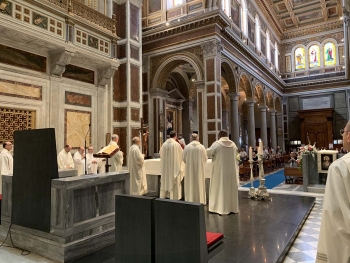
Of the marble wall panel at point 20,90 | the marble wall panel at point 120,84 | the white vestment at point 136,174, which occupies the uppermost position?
the marble wall panel at point 120,84

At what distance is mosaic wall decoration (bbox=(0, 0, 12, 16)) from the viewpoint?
257 inches

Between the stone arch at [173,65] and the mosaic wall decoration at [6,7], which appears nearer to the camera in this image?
the mosaic wall decoration at [6,7]

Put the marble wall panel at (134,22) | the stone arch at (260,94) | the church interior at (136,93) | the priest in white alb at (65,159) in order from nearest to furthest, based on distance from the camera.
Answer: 1. the church interior at (136,93)
2. the priest in white alb at (65,159)
3. the marble wall panel at (134,22)
4. the stone arch at (260,94)

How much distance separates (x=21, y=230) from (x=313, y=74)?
86.1ft

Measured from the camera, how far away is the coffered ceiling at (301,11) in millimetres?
21547

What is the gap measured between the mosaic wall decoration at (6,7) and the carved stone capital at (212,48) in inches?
316

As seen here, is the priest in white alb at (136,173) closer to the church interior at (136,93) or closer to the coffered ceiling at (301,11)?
the church interior at (136,93)

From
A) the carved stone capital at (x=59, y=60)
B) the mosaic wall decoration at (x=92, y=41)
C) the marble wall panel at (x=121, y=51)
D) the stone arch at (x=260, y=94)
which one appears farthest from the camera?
the stone arch at (x=260, y=94)

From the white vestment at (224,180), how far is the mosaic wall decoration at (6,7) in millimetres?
5919

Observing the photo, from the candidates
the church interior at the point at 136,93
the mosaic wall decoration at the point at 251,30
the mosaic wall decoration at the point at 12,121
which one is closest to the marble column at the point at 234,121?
the church interior at the point at 136,93

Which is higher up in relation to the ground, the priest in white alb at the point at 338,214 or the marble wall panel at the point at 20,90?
the marble wall panel at the point at 20,90

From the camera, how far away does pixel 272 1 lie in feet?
70.8

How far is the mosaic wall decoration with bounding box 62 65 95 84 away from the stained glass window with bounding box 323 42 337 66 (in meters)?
22.3

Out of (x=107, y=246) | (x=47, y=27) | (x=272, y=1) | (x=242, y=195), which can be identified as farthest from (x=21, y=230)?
(x=272, y=1)
